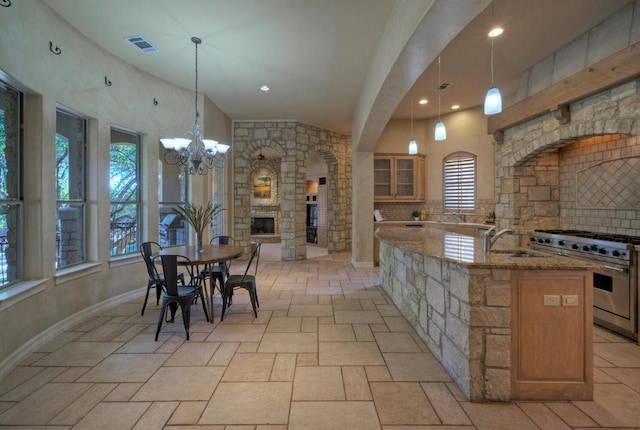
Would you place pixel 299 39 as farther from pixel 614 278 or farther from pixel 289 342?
pixel 614 278

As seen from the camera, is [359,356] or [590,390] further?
[359,356]

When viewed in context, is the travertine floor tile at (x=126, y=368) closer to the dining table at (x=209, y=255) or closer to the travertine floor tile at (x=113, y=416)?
the travertine floor tile at (x=113, y=416)

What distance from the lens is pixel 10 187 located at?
286cm

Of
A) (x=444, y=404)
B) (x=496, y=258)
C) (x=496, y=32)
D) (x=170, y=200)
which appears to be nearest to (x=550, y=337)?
(x=496, y=258)

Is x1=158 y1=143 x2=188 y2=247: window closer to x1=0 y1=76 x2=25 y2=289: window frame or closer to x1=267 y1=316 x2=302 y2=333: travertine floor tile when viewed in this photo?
x1=0 y1=76 x2=25 y2=289: window frame

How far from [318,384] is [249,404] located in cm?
49

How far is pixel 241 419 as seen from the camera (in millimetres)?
1909

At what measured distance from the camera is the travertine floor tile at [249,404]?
1.91 meters

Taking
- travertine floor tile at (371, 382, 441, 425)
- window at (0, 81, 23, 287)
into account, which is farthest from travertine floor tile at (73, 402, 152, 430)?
window at (0, 81, 23, 287)

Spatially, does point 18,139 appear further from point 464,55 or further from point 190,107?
point 464,55

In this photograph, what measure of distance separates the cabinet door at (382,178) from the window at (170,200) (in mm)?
4097

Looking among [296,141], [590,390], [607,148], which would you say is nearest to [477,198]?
[607,148]

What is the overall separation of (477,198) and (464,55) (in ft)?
10.7

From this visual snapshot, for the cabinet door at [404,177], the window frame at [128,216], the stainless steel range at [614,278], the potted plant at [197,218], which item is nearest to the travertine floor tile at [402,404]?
the stainless steel range at [614,278]
